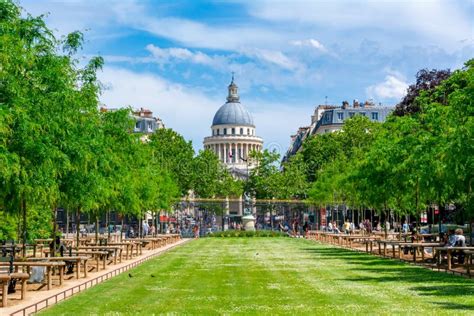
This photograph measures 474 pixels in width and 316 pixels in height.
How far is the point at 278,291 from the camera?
23562mm

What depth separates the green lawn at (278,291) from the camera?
762 inches

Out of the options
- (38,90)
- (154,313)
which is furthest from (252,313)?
(38,90)

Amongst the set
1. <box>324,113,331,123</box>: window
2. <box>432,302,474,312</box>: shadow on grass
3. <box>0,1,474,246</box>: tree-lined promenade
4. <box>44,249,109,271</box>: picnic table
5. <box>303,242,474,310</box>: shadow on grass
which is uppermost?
<box>324,113,331,123</box>: window

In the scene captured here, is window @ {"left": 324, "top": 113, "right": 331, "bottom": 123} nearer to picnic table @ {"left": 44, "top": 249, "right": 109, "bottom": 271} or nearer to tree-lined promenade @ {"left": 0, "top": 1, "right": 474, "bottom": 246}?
tree-lined promenade @ {"left": 0, "top": 1, "right": 474, "bottom": 246}

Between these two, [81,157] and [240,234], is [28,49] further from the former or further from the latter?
[240,234]

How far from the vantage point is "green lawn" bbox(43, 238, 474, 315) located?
19.3m

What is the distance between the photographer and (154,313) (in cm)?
1883

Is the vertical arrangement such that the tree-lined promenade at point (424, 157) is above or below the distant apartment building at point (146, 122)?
below

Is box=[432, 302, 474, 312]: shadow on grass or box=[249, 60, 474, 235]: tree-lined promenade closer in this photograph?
box=[432, 302, 474, 312]: shadow on grass

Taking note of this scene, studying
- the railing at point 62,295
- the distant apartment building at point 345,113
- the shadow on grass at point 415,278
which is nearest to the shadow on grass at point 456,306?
the shadow on grass at point 415,278

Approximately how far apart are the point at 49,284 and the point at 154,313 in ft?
24.2

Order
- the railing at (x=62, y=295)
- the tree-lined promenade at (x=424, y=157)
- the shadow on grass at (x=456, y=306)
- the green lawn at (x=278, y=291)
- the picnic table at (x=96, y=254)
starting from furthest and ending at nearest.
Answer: the picnic table at (x=96, y=254) < the tree-lined promenade at (x=424, y=157) < the green lawn at (x=278, y=291) < the railing at (x=62, y=295) < the shadow on grass at (x=456, y=306)

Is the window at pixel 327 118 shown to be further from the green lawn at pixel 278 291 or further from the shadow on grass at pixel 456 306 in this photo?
the shadow on grass at pixel 456 306

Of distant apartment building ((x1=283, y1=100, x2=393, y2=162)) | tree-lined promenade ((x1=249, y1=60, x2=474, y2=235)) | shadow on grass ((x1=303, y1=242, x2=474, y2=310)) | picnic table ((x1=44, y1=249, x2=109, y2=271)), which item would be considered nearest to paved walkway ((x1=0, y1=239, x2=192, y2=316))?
picnic table ((x1=44, y1=249, x2=109, y2=271))
